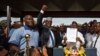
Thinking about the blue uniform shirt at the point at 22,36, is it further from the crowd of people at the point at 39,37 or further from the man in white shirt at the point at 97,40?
the man in white shirt at the point at 97,40

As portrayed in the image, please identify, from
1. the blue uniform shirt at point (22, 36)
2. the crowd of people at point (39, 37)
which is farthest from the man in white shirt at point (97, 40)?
the blue uniform shirt at point (22, 36)

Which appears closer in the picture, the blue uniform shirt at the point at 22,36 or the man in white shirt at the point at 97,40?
the blue uniform shirt at the point at 22,36

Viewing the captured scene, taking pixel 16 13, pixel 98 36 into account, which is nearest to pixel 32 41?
pixel 98 36

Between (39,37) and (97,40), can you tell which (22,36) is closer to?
(39,37)

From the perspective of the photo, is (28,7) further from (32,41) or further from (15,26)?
(32,41)

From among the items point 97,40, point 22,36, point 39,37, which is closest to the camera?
point 22,36

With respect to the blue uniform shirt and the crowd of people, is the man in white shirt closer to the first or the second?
the crowd of people

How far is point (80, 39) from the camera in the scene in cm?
920

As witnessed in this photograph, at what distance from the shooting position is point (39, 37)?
913 cm

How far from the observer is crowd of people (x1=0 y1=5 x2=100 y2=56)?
8.78 metres

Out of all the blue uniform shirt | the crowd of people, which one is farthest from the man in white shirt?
the blue uniform shirt

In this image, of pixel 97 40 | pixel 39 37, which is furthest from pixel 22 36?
pixel 97 40

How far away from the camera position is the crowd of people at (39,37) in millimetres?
8781

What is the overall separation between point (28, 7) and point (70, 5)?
4.49 ft
